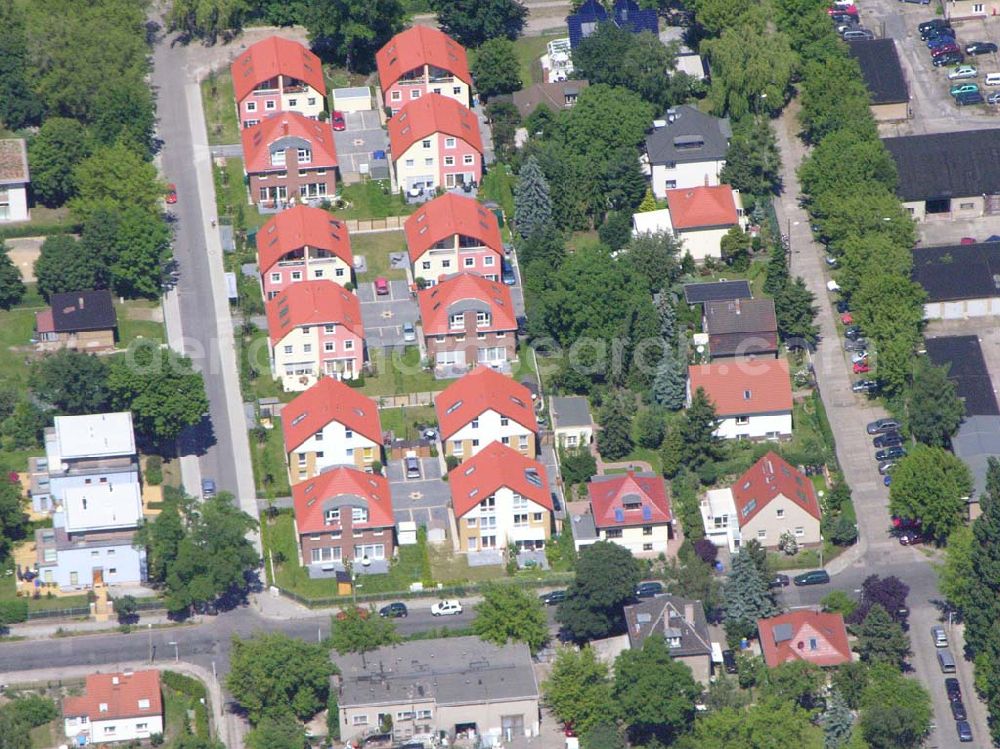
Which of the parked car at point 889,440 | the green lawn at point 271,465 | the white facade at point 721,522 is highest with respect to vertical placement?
the green lawn at point 271,465

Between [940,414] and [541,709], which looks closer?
[541,709]

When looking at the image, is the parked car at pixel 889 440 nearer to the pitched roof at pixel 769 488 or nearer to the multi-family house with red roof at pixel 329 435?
the pitched roof at pixel 769 488

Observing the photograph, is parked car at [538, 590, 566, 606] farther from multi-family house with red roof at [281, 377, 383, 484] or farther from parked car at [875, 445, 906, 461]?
parked car at [875, 445, 906, 461]

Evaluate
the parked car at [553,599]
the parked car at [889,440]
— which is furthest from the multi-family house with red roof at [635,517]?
the parked car at [889,440]

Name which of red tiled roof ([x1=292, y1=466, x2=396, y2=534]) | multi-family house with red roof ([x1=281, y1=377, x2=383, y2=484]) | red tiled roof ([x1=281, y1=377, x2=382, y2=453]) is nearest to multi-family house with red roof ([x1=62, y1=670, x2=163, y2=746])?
red tiled roof ([x1=292, y1=466, x2=396, y2=534])

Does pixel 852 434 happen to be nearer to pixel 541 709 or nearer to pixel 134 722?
pixel 541 709

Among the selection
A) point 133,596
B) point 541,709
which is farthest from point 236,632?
point 541,709

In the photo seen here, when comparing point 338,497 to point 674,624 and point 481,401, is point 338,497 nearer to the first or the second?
point 481,401
